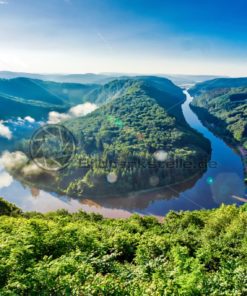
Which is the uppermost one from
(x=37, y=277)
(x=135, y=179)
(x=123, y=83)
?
(x=123, y=83)

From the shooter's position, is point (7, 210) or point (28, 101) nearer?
point (7, 210)

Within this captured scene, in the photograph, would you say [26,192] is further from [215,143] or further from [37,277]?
[215,143]

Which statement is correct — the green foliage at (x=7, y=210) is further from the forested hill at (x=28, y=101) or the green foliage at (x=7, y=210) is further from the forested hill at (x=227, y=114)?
the forested hill at (x=28, y=101)

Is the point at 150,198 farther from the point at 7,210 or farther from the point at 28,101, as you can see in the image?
the point at 28,101

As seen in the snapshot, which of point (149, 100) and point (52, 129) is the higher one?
point (149, 100)

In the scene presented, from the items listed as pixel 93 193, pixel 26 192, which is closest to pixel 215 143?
pixel 93 193

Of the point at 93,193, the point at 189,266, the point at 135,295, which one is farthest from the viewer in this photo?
the point at 93,193

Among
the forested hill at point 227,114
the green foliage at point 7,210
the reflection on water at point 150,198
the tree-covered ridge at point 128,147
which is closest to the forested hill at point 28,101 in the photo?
the tree-covered ridge at point 128,147

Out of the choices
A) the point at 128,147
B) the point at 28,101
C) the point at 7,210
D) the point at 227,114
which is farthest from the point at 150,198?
the point at 28,101
